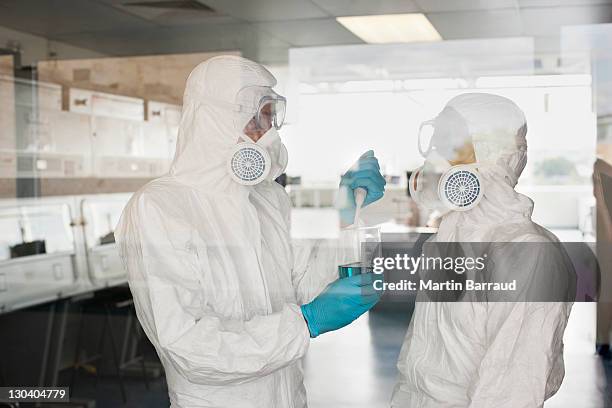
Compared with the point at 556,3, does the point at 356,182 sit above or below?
below

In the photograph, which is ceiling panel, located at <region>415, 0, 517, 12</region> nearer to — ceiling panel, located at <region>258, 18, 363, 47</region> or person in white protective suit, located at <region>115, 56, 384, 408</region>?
ceiling panel, located at <region>258, 18, 363, 47</region>

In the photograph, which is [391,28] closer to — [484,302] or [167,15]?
[167,15]

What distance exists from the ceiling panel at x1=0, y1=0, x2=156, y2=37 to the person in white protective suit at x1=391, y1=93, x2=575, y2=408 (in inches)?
36.3

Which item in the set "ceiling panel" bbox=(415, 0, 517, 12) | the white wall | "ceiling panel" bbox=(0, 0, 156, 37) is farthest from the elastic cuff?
the white wall

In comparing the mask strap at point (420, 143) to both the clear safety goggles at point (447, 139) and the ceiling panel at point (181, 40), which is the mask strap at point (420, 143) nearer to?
the clear safety goggles at point (447, 139)

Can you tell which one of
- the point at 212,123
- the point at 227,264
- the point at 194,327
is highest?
the point at 212,123

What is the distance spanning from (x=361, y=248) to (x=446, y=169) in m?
0.30

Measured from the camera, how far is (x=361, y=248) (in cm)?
198

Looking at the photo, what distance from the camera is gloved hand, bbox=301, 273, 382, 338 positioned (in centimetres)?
172

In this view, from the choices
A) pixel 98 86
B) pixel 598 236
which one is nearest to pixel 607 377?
pixel 598 236

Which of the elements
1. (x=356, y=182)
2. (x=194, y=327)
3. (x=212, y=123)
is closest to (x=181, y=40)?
(x=212, y=123)

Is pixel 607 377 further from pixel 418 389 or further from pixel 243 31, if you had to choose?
pixel 243 31

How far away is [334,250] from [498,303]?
436 millimetres

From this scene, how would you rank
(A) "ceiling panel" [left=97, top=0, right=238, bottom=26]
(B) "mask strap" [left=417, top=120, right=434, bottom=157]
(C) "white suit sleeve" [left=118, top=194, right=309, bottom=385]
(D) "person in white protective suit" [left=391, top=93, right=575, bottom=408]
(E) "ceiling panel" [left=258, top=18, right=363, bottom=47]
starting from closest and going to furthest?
1. (C) "white suit sleeve" [left=118, top=194, right=309, bottom=385]
2. (D) "person in white protective suit" [left=391, top=93, right=575, bottom=408]
3. (B) "mask strap" [left=417, top=120, right=434, bottom=157]
4. (E) "ceiling panel" [left=258, top=18, right=363, bottom=47]
5. (A) "ceiling panel" [left=97, top=0, right=238, bottom=26]
